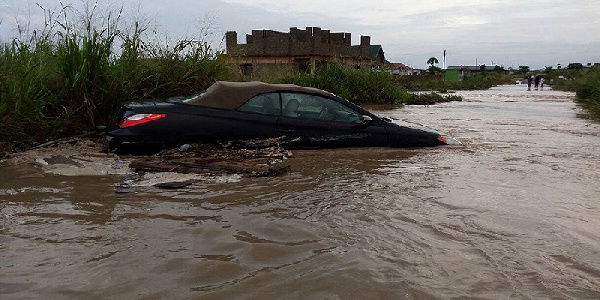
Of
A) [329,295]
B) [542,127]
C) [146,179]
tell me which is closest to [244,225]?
[329,295]

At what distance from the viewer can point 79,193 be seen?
14.6ft

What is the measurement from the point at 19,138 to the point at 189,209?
3464 mm

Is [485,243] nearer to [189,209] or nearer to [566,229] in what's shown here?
[566,229]

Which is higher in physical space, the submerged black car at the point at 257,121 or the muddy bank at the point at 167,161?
the submerged black car at the point at 257,121

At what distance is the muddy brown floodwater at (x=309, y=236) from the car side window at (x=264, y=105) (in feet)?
3.34

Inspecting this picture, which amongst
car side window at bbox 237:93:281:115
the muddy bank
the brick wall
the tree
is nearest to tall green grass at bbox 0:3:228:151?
the muddy bank

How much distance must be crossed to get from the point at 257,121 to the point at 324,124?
990 millimetres

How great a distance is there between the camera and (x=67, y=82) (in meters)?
7.00

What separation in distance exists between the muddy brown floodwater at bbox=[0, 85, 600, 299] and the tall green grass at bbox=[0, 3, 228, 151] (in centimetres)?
119

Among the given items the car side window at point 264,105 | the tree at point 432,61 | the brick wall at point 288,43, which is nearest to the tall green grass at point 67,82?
the car side window at point 264,105

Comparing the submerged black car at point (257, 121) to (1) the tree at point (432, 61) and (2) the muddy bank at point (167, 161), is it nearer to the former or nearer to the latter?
(2) the muddy bank at point (167, 161)

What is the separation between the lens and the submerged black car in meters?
5.82

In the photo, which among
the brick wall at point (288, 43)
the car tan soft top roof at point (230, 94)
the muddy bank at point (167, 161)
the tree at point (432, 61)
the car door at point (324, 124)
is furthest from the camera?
the tree at point (432, 61)

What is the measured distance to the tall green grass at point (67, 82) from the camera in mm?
6130
